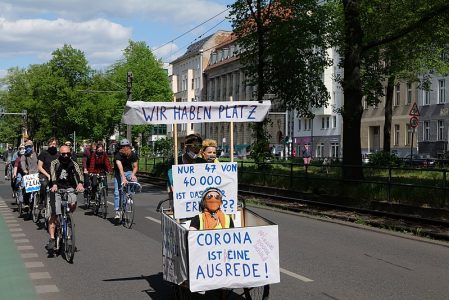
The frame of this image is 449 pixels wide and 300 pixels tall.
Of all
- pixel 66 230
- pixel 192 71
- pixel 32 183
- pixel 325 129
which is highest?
pixel 192 71

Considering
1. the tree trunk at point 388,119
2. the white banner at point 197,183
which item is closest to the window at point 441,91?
the tree trunk at point 388,119

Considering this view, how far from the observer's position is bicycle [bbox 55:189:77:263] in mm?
9523

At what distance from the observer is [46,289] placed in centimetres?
760

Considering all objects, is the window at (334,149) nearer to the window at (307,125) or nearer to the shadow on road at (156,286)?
the window at (307,125)

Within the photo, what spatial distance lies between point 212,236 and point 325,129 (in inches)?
2639

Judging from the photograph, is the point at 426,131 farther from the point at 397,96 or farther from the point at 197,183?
the point at 197,183

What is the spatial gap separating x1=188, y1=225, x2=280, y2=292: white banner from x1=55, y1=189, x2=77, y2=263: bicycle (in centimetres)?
426

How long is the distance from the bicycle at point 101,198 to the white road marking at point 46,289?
8.18m

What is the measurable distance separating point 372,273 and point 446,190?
6637 mm

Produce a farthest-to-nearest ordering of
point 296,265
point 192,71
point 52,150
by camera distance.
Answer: point 192,71, point 52,150, point 296,265

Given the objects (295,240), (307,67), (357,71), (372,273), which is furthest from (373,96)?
(372,273)

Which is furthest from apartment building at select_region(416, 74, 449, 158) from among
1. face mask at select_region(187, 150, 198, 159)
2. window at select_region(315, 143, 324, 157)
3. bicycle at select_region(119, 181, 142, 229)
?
face mask at select_region(187, 150, 198, 159)

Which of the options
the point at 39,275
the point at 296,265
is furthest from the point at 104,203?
the point at 296,265

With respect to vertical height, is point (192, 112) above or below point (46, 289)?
above
